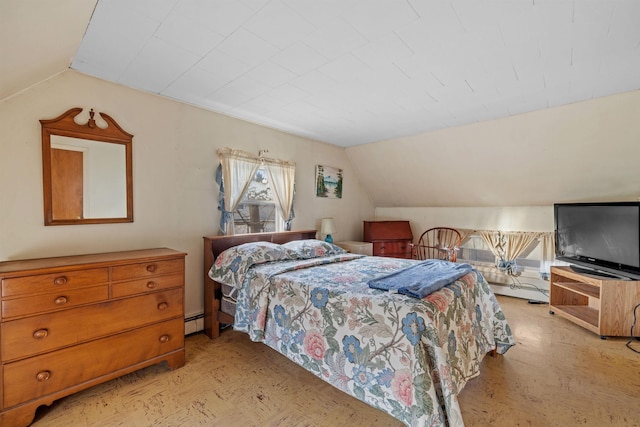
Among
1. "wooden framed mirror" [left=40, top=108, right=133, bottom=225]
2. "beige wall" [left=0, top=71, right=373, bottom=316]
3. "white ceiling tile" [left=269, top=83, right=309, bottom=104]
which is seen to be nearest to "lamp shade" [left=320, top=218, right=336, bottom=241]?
"beige wall" [left=0, top=71, right=373, bottom=316]

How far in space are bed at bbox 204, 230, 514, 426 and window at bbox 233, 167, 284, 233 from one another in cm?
55

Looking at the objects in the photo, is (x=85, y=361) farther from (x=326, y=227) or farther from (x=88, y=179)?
(x=326, y=227)

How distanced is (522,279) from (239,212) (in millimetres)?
4096

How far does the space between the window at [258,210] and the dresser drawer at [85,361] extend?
1349 millimetres

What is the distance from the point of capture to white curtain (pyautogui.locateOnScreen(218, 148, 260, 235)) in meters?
3.11

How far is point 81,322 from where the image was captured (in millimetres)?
1843

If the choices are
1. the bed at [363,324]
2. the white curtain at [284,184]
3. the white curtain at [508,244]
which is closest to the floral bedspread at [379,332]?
the bed at [363,324]

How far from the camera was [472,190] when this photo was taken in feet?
14.0

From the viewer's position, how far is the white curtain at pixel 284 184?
11.9 feet

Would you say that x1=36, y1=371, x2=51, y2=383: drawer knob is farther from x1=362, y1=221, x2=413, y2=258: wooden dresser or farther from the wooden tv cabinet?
the wooden tv cabinet

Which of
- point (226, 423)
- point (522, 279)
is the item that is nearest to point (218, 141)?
point (226, 423)

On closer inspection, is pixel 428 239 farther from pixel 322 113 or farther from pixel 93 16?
pixel 93 16

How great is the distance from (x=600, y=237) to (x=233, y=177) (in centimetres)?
413

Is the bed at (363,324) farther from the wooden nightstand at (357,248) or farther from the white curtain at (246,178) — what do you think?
the wooden nightstand at (357,248)
